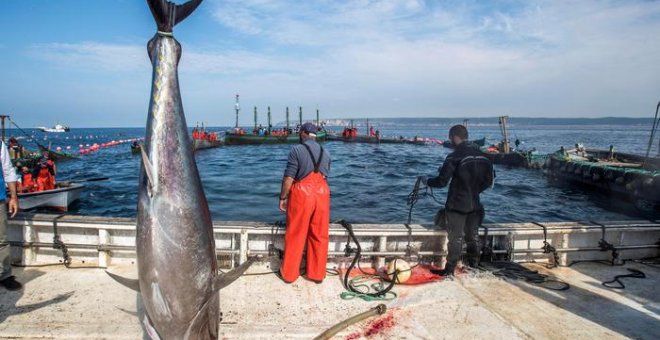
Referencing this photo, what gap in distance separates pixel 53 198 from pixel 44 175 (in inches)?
37.7

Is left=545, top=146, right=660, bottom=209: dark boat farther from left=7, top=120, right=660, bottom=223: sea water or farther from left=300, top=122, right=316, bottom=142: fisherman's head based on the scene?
left=300, top=122, right=316, bottom=142: fisherman's head

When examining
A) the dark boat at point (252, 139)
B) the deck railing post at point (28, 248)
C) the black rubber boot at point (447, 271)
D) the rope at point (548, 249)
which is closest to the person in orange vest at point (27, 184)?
the deck railing post at point (28, 248)

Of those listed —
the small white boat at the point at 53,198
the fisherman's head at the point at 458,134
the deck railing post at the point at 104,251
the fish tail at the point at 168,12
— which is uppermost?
the fish tail at the point at 168,12

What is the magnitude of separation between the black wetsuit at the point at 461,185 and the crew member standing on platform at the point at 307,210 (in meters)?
1.58

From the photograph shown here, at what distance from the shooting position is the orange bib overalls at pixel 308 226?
467 cm

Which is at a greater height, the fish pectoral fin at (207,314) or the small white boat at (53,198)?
the fish pectoral fin at (207,314)

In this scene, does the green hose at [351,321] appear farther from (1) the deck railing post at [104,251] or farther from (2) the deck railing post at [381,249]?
(1) the deck railing post at [104,251]

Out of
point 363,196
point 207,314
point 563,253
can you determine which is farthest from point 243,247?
point 363,196

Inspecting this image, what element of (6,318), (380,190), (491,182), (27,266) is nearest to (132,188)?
(380,190)

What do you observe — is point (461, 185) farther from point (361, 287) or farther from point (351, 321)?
point (351, 321)

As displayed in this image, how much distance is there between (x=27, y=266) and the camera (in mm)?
4945

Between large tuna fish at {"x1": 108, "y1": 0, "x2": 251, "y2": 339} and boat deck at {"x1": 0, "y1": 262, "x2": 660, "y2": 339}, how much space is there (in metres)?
1.11

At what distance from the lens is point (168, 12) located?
272cm

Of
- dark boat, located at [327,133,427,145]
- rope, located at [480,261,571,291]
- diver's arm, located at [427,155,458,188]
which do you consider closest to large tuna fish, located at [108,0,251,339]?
diver's arm, located at [427,155,458,188]
